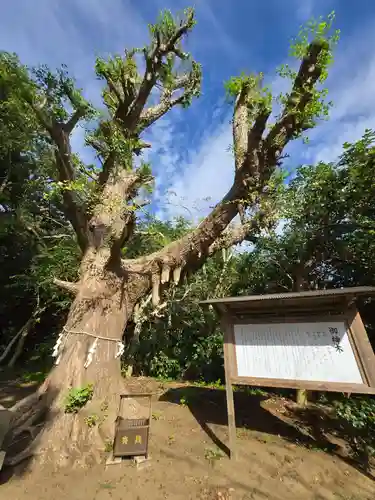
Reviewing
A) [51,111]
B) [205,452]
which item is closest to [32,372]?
[205,452]

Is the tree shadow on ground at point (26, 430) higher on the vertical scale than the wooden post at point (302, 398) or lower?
lower

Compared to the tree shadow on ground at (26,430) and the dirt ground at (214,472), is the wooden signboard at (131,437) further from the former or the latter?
the tree shadow on ground at (26,430)

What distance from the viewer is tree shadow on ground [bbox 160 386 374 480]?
14.9 feet

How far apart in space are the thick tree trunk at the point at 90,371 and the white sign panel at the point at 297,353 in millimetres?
2213

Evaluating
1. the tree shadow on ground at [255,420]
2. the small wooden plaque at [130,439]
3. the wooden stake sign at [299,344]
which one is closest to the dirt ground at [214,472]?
the tree shadow on ground at [255,420]

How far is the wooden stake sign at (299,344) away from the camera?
3.82m

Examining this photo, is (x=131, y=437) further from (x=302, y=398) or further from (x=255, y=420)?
(x=302, y=398)

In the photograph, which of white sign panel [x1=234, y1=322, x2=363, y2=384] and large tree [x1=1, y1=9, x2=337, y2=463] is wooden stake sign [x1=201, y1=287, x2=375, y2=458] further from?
large tree [x1=1, y1=9, x2=337, y2=463]

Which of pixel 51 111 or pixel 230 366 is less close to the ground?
pixel 51 111

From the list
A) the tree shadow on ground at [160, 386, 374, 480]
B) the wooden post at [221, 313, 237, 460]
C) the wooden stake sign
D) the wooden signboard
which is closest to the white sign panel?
the wooden stake sign

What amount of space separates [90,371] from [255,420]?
3.62 metres

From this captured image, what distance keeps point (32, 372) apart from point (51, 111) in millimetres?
11081

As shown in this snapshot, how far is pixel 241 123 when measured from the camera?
5.32 metres

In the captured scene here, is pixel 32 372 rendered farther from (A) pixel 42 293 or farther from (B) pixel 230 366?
(B) pixel 230 366
